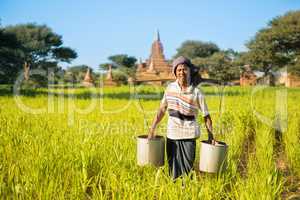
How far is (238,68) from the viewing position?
1223 inches

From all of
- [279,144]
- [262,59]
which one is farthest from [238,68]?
[279,144]

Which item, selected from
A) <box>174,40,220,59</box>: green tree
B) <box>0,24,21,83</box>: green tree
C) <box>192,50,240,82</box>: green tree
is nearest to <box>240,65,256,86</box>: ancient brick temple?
<box>192,50,240,82</box>: green tree

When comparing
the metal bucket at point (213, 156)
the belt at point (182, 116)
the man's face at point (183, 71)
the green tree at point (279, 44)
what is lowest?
the metal bucket at point (213, 156)

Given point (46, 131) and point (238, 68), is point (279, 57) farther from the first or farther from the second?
point (46, 131)

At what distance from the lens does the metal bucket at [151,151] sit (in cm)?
221

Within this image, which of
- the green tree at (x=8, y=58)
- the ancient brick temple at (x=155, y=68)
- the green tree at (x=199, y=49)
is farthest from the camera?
the green tree at (x=199, y=49)

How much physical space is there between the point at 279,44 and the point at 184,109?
22721 millimetres

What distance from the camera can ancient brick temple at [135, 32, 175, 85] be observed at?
36.5 meters

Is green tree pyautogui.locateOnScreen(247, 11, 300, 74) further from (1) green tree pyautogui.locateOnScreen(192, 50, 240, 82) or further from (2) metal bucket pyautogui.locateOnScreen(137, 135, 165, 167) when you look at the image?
(2) metal bucket pyautogui.locateOnScreen(137, 135, 165, 167)

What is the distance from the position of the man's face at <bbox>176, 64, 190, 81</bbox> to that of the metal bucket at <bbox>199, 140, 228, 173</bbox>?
502mm

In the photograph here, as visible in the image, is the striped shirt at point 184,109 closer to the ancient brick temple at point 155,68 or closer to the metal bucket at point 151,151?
the metal bucket at point 151,151

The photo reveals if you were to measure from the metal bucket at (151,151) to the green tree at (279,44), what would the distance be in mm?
21374

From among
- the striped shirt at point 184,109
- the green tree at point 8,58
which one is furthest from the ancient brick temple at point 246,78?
the striped shirt at point 184,109

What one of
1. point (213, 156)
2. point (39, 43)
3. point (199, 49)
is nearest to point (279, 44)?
point (39, 43)
